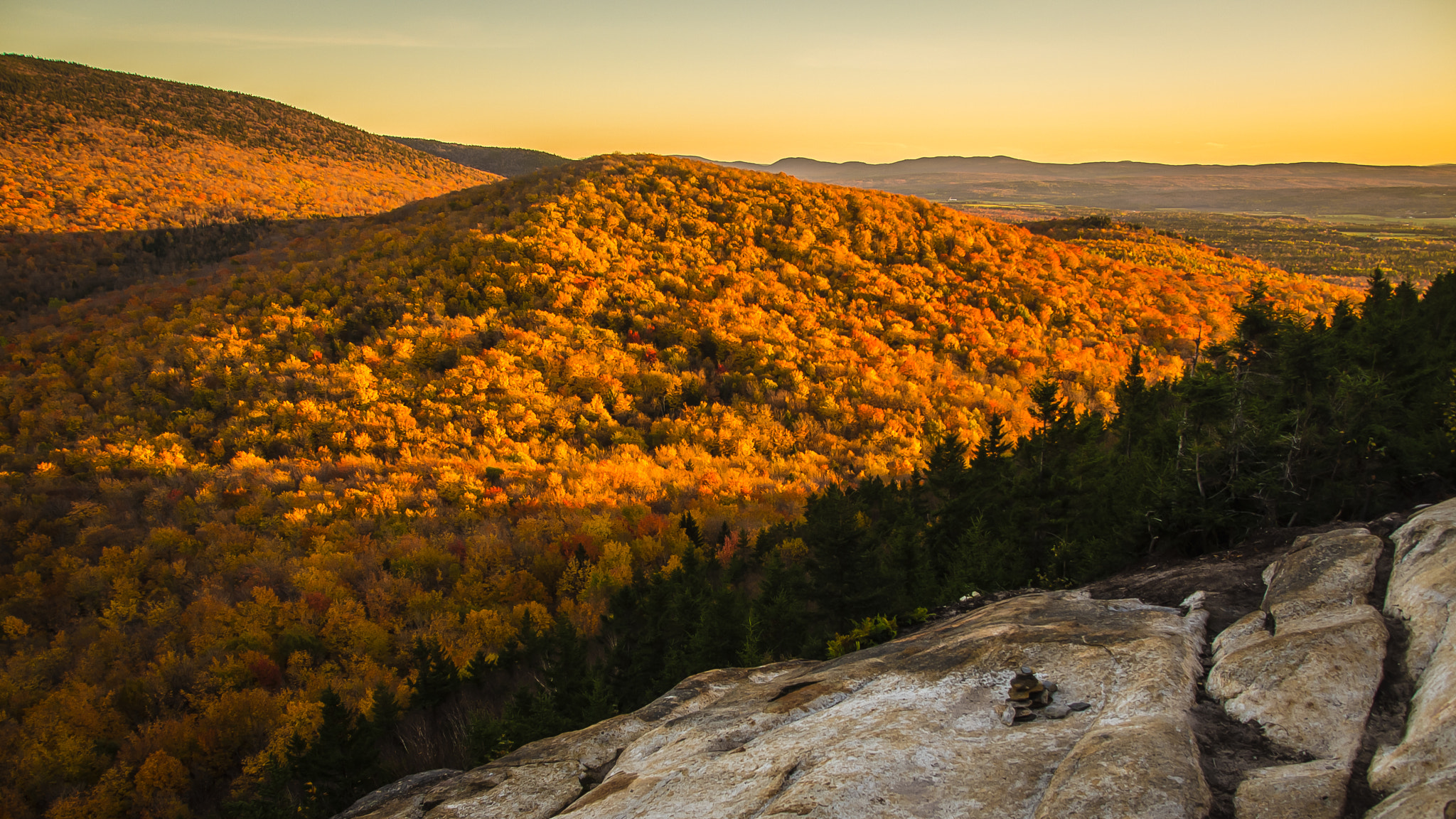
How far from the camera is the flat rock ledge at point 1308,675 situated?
489 centimetres

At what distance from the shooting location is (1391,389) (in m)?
18.3

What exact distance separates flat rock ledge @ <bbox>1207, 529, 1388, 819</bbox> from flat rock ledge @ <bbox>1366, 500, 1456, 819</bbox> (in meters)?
0.25

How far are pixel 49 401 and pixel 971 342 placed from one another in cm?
4685

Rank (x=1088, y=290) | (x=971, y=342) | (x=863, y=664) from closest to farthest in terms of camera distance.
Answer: (x=863, y=664), (x=971, y=342), (x=1088, y=290)

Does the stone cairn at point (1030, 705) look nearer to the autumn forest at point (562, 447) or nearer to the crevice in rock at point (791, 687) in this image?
the crevice in rock at point (791, 687)

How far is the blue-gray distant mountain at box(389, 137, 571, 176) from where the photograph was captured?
480ft

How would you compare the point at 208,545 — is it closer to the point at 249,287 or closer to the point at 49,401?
the point at 49,401

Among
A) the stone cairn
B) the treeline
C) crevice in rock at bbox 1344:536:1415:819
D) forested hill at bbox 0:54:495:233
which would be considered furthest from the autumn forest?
crevice in rock at bbox 1344:536:1415:819

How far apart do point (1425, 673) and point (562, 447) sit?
2646 cm

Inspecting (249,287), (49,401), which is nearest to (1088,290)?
(249,287)

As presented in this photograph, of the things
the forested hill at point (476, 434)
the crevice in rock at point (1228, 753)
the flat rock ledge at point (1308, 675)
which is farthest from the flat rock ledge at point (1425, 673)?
the forested hill at point (476, 434)

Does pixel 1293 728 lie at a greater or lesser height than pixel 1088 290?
lesser

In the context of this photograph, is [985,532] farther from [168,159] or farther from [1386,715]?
[168,159]

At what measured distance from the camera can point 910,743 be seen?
6.54 metres
